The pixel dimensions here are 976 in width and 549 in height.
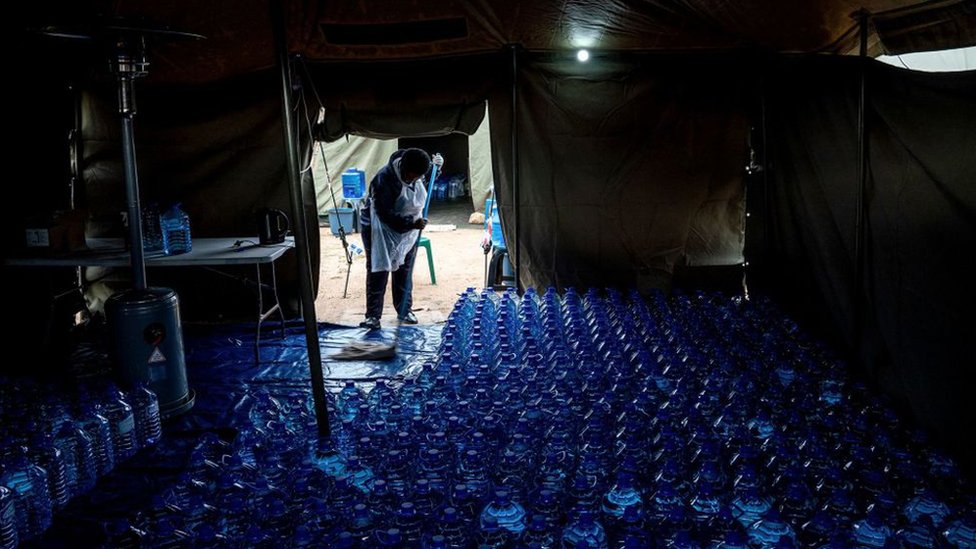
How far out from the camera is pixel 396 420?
9.77 ft

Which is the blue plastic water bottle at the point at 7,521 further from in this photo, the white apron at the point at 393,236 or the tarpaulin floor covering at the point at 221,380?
the white apron at the point at 393,236

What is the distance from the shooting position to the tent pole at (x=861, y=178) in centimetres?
415

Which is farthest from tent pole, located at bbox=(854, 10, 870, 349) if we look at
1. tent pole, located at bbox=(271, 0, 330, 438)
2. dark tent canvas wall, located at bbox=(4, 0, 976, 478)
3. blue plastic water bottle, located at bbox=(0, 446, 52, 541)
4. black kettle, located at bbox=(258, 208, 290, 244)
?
blue plastic water bottle, located at bbox=(0, 446, 52, 541)

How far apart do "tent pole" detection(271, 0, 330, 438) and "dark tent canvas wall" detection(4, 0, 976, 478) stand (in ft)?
8.06

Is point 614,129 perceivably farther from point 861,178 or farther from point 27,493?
point 27,493

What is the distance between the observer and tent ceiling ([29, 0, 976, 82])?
486 cm

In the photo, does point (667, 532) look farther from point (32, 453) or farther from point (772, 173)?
point (772, 173)

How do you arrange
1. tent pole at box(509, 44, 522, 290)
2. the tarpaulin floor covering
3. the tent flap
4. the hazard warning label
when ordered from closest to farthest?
the tarpaulin floor covering
the hazard warning label
tent pole at box(509, 44, 522, 290)
the tent flap

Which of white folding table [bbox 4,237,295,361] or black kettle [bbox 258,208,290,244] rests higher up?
black kettle [bbox 258,208,290,244]

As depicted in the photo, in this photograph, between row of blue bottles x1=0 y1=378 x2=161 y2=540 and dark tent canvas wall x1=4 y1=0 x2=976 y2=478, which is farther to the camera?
dark tent canvas wall x1=4 y1=0 x2=976 y2=478

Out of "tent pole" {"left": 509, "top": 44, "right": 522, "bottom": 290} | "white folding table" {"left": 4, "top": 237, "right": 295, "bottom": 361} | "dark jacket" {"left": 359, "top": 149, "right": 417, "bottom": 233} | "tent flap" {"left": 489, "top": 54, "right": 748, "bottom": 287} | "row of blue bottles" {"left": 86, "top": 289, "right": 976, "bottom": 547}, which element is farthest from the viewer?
"dark jacket" {"left": 359, "top": 149, "right": 417, "bottom": 233}

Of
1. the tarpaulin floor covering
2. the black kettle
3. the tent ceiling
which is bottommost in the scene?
the tarpaulin floor covering

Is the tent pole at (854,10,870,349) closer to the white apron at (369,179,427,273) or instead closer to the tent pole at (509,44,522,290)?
the tent pole at (509,44,522,290)

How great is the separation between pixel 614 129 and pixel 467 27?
1.77m
